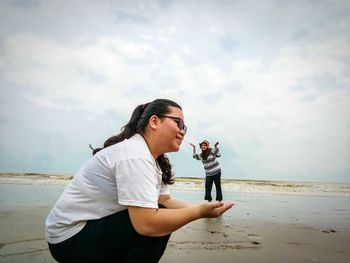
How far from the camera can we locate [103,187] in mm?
2041

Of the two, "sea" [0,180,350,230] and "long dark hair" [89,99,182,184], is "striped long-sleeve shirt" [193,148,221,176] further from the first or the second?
"long dark hair" [89,99,182,184]

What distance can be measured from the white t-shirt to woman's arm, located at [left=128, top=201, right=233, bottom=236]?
7 cm

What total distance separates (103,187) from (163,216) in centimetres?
43

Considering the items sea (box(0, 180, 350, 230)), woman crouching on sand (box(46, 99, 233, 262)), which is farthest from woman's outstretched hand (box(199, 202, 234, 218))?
sea (box(0, 180, 350, 230))

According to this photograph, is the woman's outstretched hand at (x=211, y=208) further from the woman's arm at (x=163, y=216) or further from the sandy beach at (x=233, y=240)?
the sandy beach at (x=233, y=240)

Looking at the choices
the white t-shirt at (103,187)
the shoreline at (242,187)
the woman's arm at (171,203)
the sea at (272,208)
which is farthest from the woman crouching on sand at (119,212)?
the shoreline at (242,187)

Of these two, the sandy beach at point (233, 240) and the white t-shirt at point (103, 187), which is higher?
the white t-shirt at point (103, 187)

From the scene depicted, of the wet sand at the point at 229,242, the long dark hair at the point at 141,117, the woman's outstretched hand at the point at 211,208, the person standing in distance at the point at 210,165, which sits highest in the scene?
the person standing in distance at the point at 210,165

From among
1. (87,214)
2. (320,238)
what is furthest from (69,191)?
(320,238)

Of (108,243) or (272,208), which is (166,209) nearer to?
(108,243)

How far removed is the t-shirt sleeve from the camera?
1848 millimetres

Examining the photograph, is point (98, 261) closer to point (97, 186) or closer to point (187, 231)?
point (97, 186)

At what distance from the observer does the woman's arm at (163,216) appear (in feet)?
6.17

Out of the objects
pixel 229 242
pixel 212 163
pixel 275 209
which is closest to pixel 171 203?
pixel 229 242
